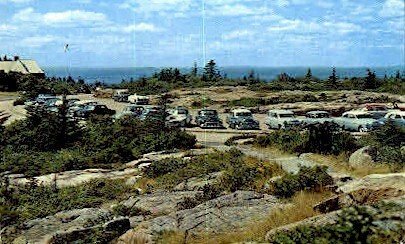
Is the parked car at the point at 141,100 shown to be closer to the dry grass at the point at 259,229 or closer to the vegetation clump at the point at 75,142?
the vegetation clump at the point at 75,142

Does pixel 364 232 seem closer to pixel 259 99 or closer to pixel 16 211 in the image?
pixel 16 211

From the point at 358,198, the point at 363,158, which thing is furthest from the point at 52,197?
the point at 358,198

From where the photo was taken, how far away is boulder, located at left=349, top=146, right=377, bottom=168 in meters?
18.1

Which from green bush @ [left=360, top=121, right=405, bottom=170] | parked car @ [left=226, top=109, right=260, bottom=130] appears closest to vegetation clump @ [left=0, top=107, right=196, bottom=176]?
green bush @ [left=360, top=121, right=405, bottom=170]

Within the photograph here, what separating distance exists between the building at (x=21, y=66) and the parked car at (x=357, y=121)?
6031cm

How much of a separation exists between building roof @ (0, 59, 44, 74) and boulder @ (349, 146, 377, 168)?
7659 cm

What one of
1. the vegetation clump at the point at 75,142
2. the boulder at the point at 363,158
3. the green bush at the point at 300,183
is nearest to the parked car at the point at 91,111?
the vegetation clump at the point at 75,142

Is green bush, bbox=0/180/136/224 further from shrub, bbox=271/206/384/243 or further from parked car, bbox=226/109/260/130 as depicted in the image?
parked car, bbox=226/109/260/130

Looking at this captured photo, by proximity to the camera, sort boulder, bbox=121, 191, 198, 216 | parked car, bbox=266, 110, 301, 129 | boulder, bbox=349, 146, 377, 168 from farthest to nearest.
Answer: parked car, bbox=266, 110, 301, 129
boulder, bbox=349, 146, 377, 168
boulder, bbox=121, 191, 198, 216

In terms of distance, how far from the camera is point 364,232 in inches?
313

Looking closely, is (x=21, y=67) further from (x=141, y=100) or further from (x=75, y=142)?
(x=75, y=142)

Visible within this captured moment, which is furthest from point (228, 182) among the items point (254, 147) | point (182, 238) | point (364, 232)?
point (254, 147)

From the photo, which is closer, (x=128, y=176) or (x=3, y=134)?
(x=128, y=176)

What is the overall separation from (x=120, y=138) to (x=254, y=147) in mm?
7369
